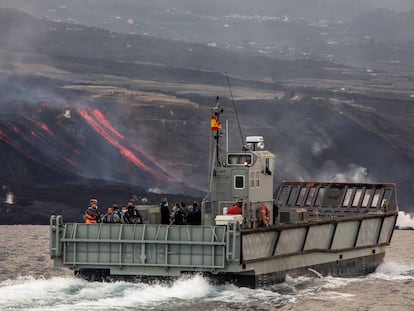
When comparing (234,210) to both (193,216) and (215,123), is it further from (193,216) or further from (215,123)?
(215,123)

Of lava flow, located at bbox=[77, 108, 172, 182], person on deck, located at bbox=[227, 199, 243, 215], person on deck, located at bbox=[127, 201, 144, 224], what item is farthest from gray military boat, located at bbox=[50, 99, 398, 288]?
lava flow, located at bbox=[77, 108, 172, 182]

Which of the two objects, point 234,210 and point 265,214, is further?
point 265,214

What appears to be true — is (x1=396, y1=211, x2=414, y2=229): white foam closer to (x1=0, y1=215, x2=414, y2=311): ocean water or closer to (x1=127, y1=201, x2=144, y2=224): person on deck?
(x1=0, y1=215, x2=414, y2=311): ocean water

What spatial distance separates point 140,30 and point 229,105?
46.4 meters

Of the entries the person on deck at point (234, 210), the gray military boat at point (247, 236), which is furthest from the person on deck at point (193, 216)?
the person on deck at point (234, 210)

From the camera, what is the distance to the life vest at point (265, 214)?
57.5m

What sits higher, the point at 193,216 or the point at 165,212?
the point at 165,212

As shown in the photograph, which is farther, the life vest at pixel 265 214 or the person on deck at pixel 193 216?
the person on deck at pixel 193 216

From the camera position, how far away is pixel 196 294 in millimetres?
53125

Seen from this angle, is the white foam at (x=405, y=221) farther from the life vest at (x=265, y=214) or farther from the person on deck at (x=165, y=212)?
the person on deck at (x=165, y=212)

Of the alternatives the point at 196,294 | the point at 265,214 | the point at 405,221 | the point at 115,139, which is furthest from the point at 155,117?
the point at 196,294

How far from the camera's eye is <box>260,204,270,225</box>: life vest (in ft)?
189

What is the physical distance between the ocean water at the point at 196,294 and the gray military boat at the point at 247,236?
0.44m

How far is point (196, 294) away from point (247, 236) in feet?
8.59
